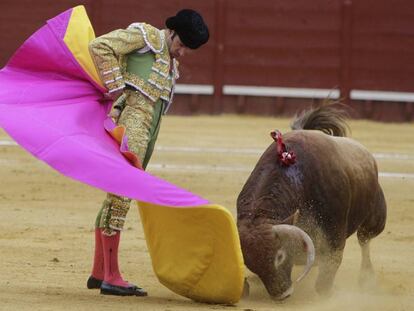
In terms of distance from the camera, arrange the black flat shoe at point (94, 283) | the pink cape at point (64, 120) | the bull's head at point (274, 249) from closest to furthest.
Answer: the pink cape at point (64, 120)
the bull's head at point (274, 249)
the black flat shoe at point (94, 283)

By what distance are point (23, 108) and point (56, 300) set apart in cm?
77

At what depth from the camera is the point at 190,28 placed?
4.61 meters

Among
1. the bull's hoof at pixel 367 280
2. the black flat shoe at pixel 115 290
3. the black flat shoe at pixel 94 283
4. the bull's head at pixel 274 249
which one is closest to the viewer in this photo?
the bull's head at pixel 274 249

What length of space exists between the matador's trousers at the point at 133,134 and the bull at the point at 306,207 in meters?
0.44

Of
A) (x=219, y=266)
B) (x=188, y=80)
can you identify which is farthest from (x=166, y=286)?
(x=188, y=80)

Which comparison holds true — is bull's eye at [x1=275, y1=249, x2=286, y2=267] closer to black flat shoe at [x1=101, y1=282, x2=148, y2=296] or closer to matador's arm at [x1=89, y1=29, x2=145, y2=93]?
black flat shoe at [x1=101, y1=282, x2=148, y2=296]

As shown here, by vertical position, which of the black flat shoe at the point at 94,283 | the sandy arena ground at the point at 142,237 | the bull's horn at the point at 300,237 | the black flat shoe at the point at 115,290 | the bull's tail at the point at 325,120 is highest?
the bull's tail at the point at 325,120

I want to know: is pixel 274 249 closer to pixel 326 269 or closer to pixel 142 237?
pixel 326 269

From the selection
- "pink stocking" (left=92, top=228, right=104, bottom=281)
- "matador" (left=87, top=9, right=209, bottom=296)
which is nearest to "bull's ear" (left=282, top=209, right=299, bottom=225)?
"matador" (left=87, top=9, right=209, bottom=296)

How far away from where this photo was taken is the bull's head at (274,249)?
4469mm

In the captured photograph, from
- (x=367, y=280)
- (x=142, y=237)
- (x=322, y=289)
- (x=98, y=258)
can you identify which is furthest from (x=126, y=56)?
(x=142, y=237)

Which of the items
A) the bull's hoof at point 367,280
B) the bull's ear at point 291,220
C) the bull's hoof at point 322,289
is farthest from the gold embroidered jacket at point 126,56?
the bull's hoof at point 367,280

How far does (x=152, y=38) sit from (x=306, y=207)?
926mm

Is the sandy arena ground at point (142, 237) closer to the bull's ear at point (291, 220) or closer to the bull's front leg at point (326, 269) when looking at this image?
the bull's front leg at point (326, 269)
